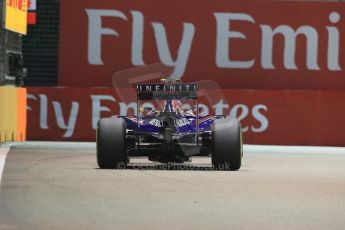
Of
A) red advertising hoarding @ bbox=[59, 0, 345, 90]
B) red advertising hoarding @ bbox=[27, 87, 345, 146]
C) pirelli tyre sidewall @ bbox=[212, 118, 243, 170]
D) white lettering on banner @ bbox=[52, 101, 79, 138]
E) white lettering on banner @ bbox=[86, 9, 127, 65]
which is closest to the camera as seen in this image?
pirelli tyre sidewall @ bbox=[212, 118, 243, 170]

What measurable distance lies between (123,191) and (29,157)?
7611 mm

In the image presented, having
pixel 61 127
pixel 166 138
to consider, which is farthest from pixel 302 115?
pixel 166 138

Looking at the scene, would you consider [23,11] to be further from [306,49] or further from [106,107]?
[306,49]

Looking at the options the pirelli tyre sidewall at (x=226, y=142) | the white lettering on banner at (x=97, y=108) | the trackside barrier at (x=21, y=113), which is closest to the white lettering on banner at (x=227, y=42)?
the white lettering on banner at (x=97, y=108)

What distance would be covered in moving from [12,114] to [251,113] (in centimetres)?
614

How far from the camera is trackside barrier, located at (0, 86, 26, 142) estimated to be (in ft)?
84.4

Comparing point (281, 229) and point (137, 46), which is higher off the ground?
point (137, 46)

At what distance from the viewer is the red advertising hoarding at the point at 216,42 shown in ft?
102

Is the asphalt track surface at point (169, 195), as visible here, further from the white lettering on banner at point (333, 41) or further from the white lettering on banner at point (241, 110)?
the white lettering on banner at point (333, 41)

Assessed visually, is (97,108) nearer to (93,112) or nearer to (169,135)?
(93,112)

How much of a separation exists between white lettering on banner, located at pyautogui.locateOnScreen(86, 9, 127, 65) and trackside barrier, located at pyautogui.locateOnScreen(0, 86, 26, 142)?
13.0 feet

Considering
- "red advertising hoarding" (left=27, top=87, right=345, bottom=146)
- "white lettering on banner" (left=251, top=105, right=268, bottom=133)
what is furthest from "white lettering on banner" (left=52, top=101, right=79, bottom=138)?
"white lettering on banner" (left=251, top=105, right=268, bottom=133)

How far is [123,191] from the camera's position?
13.7 meters

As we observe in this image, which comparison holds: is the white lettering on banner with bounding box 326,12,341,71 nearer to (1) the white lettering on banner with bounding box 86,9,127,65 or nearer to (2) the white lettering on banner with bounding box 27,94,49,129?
(1) the white lettering on banner with bounding box 86,9,127,65
